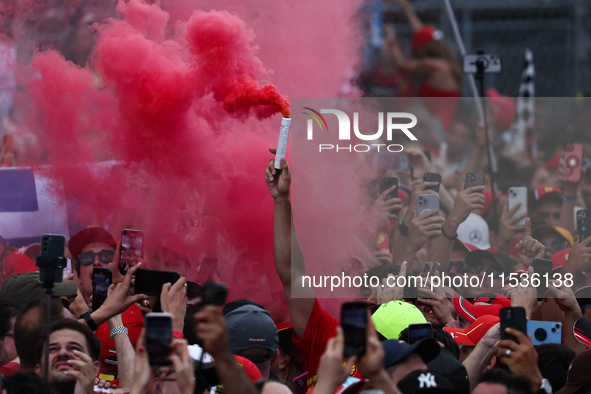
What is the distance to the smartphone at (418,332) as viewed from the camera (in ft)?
9.30

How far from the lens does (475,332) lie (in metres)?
3.59

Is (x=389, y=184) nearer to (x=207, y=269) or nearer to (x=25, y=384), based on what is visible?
(x=207, y=269)

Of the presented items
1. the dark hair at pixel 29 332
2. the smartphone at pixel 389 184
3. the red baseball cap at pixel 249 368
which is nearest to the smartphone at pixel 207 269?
the smartphone at pixel 389 184

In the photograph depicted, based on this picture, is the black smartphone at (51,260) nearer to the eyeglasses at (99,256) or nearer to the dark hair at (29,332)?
the dark hair at (29,332)

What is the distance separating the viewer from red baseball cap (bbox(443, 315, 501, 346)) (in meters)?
3.55

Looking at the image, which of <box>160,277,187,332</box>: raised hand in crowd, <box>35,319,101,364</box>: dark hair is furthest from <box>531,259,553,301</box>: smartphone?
<box>35,319,101,364</box>: dark hair

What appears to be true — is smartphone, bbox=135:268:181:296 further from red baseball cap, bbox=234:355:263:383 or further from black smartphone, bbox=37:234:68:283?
red baseball cap, bbox=234:355:263:383

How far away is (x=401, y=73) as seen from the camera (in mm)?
10047

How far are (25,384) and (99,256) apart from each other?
2178 millimetres

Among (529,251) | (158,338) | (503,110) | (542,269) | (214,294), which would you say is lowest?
(158,338)

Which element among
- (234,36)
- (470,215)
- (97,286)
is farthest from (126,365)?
(470,215)

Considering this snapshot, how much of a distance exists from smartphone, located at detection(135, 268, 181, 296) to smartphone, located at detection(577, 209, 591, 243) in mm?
2841

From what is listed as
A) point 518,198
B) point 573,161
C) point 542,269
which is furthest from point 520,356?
point 573,161

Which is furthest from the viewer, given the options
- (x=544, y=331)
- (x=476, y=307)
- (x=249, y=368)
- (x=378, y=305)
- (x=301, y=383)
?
(x=476, y=307)
